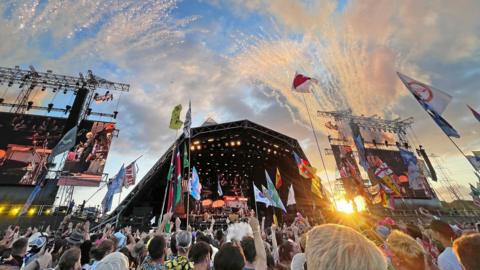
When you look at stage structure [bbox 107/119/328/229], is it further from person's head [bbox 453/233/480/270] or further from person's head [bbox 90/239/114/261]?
person's head [bbox 453/233/480/270]

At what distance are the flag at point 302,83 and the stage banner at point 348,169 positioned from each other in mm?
12788

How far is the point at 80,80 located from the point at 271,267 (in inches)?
909

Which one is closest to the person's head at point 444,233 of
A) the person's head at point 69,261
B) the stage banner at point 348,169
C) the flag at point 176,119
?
the person's head at point 69,261

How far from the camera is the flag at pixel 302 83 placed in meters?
9.57

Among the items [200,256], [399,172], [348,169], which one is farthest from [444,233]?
[399,172]

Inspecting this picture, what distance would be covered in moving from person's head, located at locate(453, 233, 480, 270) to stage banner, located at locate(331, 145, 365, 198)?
18464 mm

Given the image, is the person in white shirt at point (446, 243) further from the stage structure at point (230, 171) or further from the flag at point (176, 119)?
the stage structure at point (230, 171)

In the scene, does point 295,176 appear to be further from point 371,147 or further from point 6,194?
point 6,194

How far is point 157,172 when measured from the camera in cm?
1720

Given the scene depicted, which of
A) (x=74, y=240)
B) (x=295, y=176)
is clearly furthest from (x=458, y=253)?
(x=295, y=176)

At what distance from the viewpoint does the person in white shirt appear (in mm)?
2520

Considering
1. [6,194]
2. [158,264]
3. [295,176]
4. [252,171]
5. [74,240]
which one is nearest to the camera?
[158,264]

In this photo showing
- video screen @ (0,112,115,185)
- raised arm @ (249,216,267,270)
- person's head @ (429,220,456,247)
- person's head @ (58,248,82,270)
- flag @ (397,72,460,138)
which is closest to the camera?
raised arm @ (249,216,267,270)

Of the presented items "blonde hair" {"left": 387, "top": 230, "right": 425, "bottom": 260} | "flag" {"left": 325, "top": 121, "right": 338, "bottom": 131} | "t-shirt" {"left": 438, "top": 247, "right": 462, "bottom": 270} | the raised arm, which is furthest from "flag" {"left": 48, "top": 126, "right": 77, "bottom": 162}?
"flag" {"left": 325, "top": 121, "right": 338, "bottom": 131}
